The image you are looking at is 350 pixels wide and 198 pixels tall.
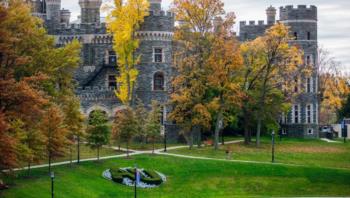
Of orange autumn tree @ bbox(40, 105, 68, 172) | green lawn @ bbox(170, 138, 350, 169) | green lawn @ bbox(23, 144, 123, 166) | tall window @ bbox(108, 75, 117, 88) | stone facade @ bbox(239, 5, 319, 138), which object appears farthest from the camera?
stone facade @ bbox(239, 5, 319, 138)

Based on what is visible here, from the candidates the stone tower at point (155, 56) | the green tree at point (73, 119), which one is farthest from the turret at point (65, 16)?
the green tree at point (73, 119)

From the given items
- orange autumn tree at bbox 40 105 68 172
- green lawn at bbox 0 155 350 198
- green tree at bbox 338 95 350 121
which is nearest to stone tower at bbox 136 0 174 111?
green lawn at bbox 0 155 350 198

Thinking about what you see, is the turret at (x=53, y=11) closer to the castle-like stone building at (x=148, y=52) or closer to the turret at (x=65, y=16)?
the castle-like stone building at (x=148, y=52)

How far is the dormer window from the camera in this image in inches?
3159

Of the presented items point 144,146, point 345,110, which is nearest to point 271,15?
point 345,110

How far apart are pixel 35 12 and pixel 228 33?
21574 millimetres

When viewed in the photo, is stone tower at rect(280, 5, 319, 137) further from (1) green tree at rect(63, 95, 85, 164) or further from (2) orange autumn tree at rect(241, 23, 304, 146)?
(1) green tree at rect(63, 95, 85, 164)

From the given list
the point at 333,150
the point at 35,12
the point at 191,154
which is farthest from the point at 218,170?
the point at 35,12

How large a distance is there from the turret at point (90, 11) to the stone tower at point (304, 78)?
17.4m

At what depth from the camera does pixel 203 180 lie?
62406mm

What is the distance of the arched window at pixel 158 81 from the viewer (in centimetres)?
8075

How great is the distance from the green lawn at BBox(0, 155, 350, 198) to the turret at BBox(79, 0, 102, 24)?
21420 millimetres

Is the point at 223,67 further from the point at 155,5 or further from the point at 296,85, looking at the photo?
the point at 296,85

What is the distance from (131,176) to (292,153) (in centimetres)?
1623
